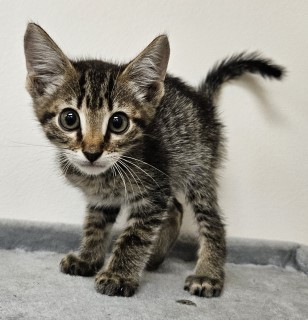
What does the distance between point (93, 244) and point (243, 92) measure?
2.98 feet

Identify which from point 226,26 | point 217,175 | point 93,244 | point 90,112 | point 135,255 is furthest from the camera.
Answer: point 226,26

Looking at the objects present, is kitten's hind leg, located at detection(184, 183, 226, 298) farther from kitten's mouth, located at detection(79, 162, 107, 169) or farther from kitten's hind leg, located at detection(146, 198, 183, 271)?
kitten's mouth, located at detection(79, 162, 107, 169)

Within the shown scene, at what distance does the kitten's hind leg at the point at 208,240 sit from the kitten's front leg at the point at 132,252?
184 mm

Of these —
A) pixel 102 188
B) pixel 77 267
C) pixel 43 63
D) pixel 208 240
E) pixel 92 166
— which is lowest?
pixel 77 267

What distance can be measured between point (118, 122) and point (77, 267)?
20.3 inches

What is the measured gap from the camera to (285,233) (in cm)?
205

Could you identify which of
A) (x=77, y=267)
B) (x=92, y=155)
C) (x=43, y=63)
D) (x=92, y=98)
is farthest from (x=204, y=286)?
(x=43, y=63)

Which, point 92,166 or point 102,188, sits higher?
point 92,166

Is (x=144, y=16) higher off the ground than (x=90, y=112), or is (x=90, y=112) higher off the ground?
(x=144, y=16)

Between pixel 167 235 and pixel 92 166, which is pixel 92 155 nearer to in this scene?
pixel 92 166

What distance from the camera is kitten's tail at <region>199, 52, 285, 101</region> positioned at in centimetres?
187

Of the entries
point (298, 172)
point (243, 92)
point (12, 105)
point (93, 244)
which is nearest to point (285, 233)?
point (298, 172)

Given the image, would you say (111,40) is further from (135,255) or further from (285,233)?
(285,233)

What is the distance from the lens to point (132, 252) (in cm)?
139
